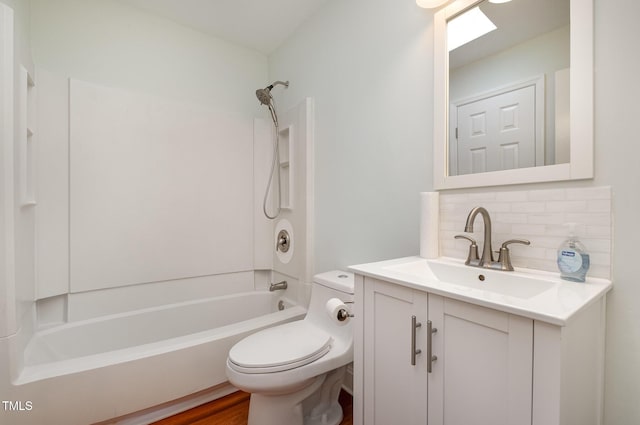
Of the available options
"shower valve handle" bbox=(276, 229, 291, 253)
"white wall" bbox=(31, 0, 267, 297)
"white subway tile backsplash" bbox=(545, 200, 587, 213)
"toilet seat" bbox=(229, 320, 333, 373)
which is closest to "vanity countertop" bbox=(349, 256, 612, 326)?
"white subway tile backsplash" bbox=(545, 200, 587, 213)

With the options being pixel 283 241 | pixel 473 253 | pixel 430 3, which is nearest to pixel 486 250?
pixel 473 253

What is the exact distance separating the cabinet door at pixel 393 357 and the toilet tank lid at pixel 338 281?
403 millimetres

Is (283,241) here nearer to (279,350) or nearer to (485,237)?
(279,350)

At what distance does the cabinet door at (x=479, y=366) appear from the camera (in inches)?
24.9

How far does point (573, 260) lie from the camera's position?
85 cm

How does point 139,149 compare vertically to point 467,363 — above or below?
above

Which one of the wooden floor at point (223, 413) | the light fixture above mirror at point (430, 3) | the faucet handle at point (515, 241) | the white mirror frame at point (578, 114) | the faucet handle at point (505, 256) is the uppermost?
the light fixture above mirror at point (430, 3)

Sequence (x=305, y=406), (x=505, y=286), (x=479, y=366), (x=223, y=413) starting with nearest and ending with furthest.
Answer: (x=479, y=366)
(x=505, y=286)
(x=305, y=406)
(x=223, y=413)

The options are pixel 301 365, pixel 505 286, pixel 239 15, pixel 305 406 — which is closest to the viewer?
pixel 505 286

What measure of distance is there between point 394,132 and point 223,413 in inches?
69.1

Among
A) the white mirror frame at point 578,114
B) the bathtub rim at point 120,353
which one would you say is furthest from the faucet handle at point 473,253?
the bathtub rim at point 120,353

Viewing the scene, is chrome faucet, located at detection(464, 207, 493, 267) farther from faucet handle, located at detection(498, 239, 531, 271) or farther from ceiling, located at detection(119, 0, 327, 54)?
ceiling, located at detection(119, 0, 327, 54)

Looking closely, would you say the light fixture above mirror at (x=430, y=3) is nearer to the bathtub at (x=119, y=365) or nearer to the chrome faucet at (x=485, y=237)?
the chrome faucet at (x=485, y=237)

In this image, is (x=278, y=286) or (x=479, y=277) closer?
(x=479, y=277)
